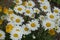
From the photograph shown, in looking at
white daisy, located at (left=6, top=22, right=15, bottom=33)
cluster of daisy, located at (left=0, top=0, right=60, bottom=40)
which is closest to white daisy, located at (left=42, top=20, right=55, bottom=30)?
cluster of daisy, located at (left=0, top=0, right=60, bottom=40)

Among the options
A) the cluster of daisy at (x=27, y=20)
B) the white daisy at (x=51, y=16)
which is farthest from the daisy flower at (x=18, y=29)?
the white daisy at (x=51, y=16)

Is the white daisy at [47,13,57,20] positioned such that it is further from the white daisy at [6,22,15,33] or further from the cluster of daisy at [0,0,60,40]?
the white daisy at [6,22,15,33]

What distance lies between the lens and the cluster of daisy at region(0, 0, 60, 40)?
5.94 feet

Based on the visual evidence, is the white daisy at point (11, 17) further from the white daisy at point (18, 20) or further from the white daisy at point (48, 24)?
the white daisy at point (48, 24)

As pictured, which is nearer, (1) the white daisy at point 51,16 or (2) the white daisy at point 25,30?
(2) the white daisy at point 25,30

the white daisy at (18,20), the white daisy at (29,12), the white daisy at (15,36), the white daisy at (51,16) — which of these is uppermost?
the white daisy at (29,12)

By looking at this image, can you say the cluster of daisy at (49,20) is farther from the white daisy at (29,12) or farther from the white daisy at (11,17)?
the white daisy at (11,17)

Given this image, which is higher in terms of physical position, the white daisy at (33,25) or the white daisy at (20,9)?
the white daisy at (20,9)

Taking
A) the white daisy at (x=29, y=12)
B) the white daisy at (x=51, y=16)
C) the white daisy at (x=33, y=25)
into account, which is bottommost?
the white daisy at (x=33, y=25)

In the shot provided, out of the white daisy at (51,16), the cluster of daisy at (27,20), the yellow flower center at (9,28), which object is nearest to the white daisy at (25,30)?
the cluster of daisy at (27,20)

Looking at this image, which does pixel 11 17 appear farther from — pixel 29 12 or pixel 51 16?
pixel 51 16

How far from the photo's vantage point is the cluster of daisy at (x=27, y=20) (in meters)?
1.81

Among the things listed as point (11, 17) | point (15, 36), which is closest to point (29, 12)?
point (11, 17)

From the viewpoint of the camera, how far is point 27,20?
1.96 meters
